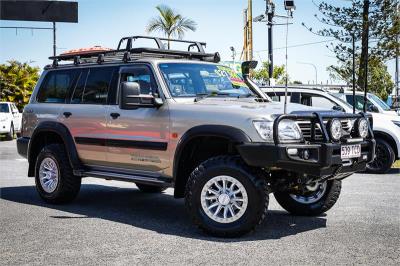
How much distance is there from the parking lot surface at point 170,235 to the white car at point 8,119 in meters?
14.8

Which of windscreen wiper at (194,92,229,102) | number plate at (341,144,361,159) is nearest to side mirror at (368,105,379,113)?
windscreen wiper at (194,92,229,102)

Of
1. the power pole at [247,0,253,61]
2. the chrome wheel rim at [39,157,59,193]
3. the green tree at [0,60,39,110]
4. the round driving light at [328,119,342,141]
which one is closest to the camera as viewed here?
the round driving light at [328,119,342,141]

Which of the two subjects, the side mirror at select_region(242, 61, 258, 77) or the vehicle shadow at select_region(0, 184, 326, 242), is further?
the side mirror at select_region(242, 61, 258, 77)

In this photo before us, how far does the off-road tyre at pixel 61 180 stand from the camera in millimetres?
7773

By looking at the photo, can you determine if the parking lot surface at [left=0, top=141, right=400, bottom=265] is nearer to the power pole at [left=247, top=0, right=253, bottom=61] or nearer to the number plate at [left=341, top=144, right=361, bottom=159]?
the number plate at [left=341, top=144, right=361, bottom=159]

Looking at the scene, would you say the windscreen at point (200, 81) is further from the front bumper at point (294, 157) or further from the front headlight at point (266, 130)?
the front bumper at point (294, 157)

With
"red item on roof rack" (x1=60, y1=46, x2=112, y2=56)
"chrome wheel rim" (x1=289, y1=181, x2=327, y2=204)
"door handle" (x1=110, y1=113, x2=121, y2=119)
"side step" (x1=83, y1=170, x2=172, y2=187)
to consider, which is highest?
"red item on roof rack" (x1=60, y1=46, x2=112, y2=56)

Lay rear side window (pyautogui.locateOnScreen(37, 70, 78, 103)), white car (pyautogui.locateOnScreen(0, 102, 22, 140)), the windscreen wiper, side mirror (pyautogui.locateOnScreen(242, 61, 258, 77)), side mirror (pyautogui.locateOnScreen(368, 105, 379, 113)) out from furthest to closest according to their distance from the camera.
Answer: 1. white car (pyautogui.locateOnScreen(0, 102, 22, 140))
2. side mirror (pyautogui.locateOnScreen(368, 105, 379, 113))
3. rear side window (pyautogui.locateOnScreen(37, 70, 78, 103))
4. side mirror (pyautogui.locateOnScreen(242, 61, 258, 77))
5. the windscreen wiper

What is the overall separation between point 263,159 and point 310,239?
3.04 ft

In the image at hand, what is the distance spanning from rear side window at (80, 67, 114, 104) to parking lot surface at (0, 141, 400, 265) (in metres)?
1.41

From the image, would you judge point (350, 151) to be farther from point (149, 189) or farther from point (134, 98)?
point (149, 189)

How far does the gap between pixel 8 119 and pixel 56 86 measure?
15757 millimetres

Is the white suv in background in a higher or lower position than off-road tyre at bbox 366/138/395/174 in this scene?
higher

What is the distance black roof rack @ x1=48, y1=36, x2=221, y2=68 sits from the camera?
7336 millimetres
